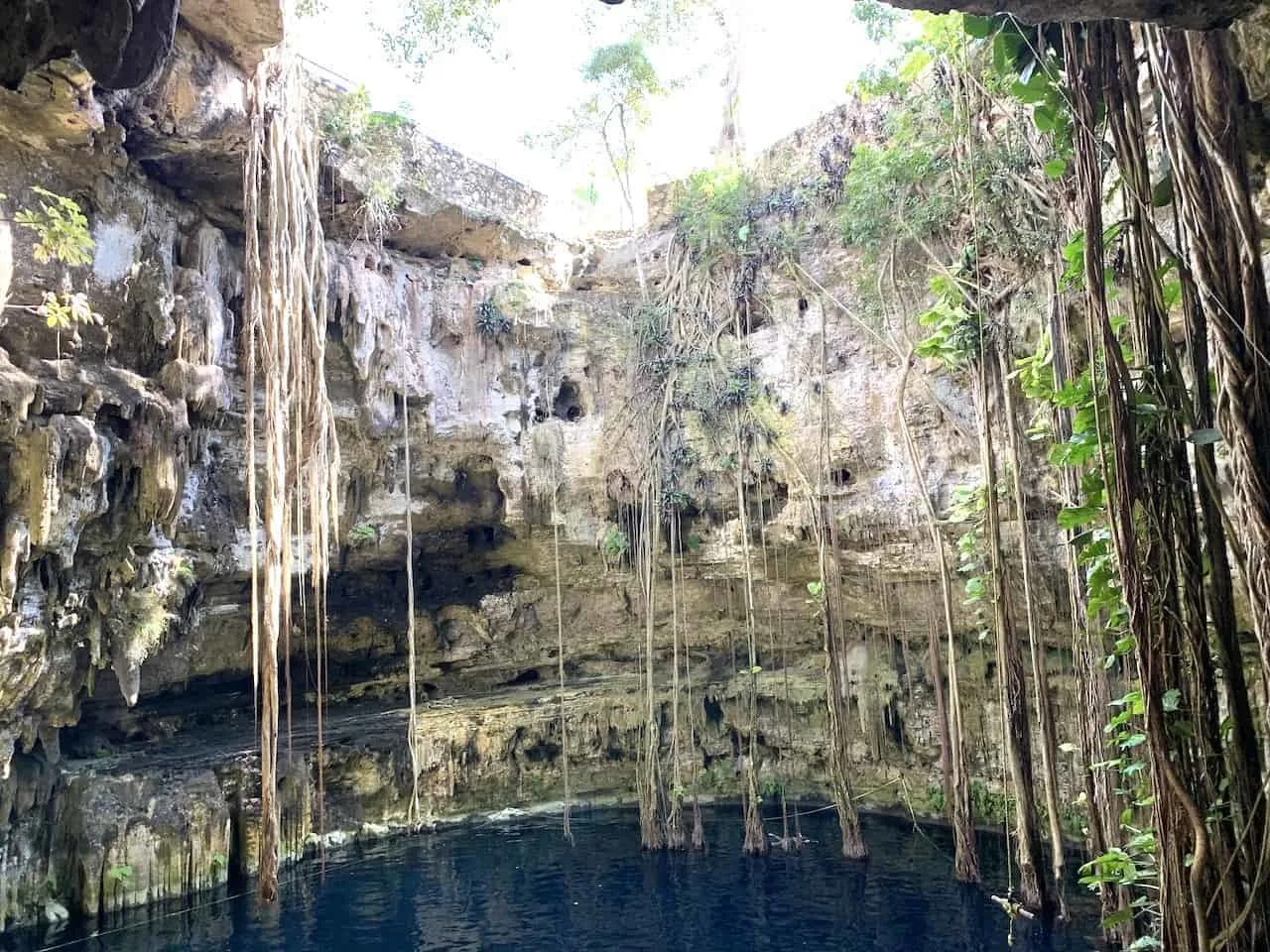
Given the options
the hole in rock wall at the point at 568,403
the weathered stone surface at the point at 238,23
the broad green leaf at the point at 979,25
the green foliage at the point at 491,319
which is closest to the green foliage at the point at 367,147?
the green foliage at the point at 491,319

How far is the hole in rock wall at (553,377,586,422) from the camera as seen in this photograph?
1247cm

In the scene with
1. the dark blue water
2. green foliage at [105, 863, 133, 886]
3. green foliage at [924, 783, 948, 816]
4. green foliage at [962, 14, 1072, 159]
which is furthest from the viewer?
green foliage at [924, 783, 948, 816]

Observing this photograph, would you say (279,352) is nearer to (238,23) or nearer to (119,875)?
(238,23)

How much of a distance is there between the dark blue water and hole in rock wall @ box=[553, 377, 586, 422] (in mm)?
5862

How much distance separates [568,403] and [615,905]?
676 cm

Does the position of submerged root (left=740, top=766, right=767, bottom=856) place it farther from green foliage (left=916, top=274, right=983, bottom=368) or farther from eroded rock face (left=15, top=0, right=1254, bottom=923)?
green foliage (left=916, top=274, right=983, bottom=368)

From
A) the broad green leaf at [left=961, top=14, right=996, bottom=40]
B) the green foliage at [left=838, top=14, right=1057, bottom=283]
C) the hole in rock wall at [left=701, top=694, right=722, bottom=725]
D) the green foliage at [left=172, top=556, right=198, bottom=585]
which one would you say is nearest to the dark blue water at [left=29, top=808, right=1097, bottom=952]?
the hole in rock wall at [left=701, top=694, right=722, bottom=725]

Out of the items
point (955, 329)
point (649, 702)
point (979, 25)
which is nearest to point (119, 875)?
point (649, 702)

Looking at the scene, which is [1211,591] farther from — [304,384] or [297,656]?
[297,656]

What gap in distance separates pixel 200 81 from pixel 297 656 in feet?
25.8

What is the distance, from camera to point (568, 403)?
41.5 feet

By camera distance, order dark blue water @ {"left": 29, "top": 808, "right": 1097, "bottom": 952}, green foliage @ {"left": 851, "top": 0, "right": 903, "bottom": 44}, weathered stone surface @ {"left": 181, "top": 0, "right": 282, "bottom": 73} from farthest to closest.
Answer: green foliage @ {"left": 851, "top": 0, "right": 903, "bottom": 44}, dark blue water @ {"left": 29, "top": 808, "right": 1097, "bottom": 952}, weathered stone surface @ {"left": 181, "top": 0, "right": 282, "bottom": 73}

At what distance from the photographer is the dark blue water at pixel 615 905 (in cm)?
778

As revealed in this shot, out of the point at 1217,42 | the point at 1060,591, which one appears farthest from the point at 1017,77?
the point at 1060,591
